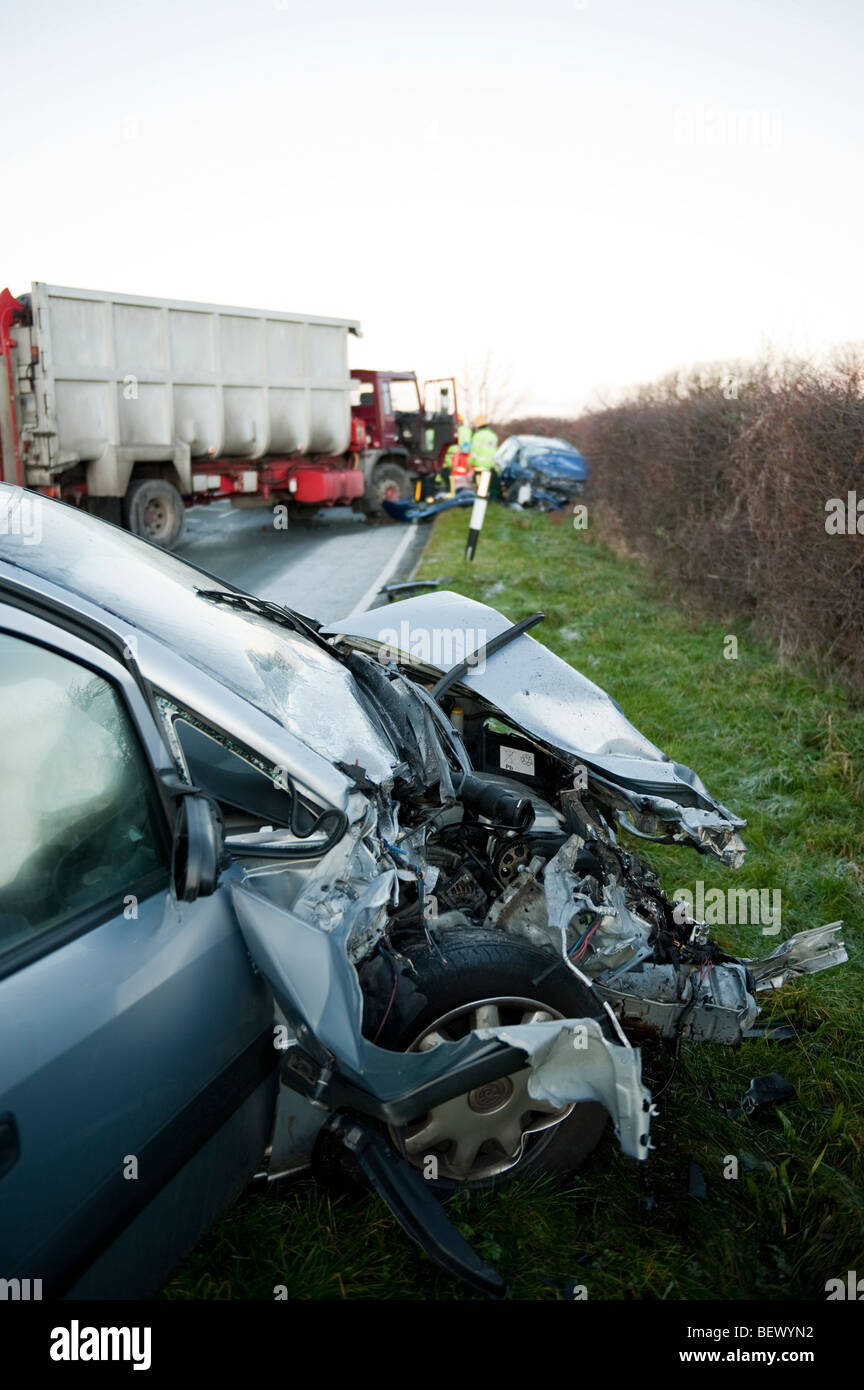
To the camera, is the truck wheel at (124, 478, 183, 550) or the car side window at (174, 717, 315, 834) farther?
the truck wheel at (124, 478, 183, 550)

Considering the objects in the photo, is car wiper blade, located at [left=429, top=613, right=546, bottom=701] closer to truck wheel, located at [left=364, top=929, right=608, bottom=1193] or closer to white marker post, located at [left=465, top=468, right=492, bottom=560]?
truck wheel, located at [left=364, top=929, right=608, bottom=1193]

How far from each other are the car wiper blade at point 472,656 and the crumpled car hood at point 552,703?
0.09 feet

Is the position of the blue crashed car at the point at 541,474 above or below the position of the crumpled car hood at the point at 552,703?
above

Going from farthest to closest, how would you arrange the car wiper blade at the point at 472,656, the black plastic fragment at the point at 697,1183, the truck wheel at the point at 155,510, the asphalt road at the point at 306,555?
1. the truck wheel at the point at 155,510
2. the asphalt road at the point at 306,555
3. the car wiper blade at the point at 472,656
4. the black plastic fragment at the point at 697,1183

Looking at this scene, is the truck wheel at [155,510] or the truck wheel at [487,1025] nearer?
the truck wheel at [487,1025]

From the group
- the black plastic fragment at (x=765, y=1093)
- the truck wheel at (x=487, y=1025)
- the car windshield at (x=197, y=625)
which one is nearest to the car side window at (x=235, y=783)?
the car windshield at (x=197, y=625)

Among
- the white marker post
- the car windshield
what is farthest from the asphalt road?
the car windshield

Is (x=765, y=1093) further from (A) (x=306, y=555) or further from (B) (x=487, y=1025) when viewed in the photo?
(A) (x=306, y=555)

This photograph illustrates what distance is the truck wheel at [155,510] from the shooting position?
39.7ft

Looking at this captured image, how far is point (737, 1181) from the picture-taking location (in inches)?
109

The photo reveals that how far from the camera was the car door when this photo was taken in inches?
62.8

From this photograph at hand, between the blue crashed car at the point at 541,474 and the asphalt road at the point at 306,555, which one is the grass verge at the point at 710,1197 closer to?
the asphalt road at the point at 306,555

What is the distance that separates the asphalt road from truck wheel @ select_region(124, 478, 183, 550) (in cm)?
39

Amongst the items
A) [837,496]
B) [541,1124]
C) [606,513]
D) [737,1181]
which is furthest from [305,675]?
[606,513]
